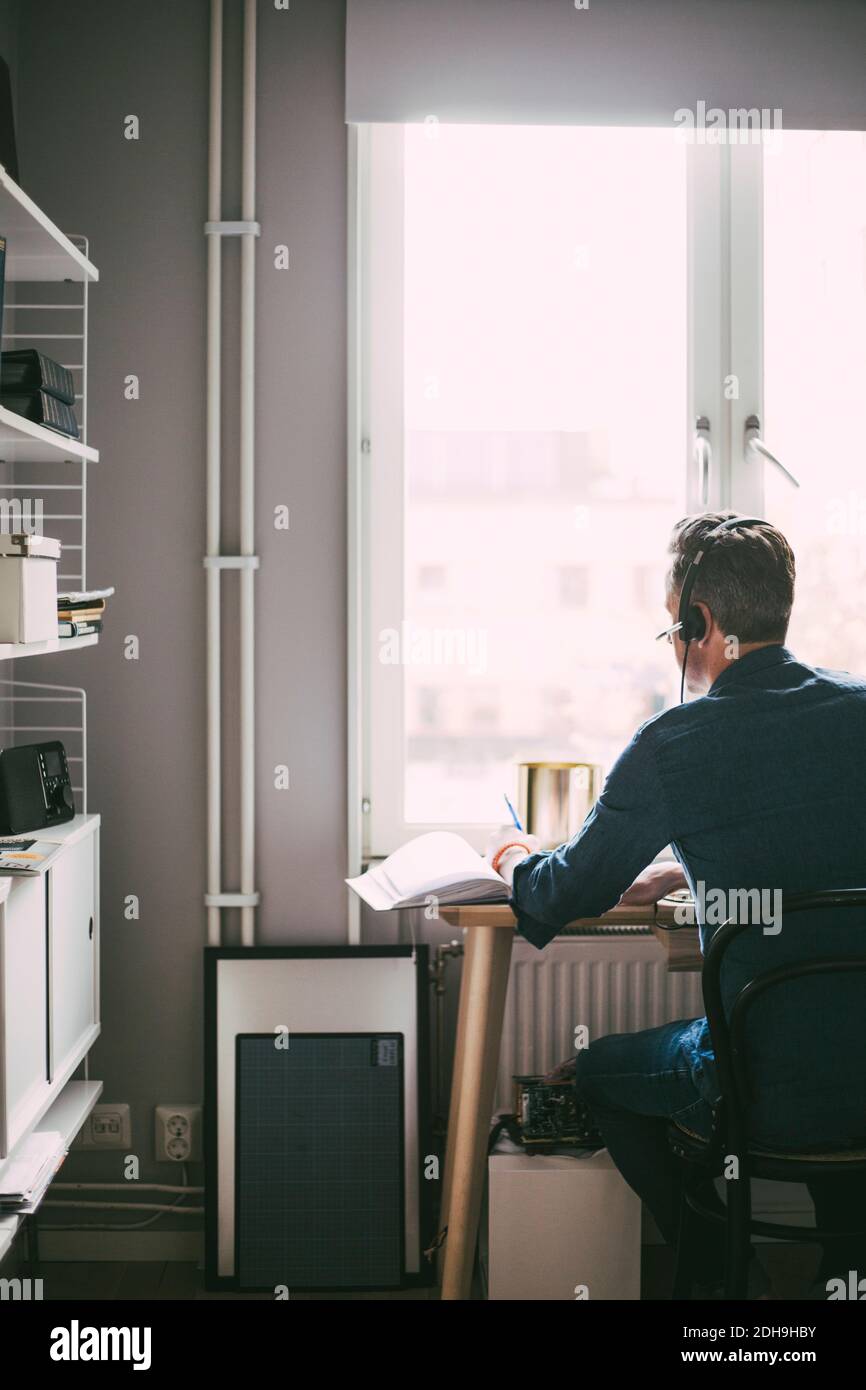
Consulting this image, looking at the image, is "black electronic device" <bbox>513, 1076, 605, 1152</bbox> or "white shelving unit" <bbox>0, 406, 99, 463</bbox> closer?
"white shelving unit" <bbox>0, 406, 99, 463</bbox>

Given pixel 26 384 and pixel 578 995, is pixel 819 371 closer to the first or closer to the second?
pixel 578 995

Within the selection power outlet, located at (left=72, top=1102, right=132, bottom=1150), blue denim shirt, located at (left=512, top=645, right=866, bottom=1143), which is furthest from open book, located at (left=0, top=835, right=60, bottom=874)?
blue denim shirt, located at (left=512, top=645, right=866, bottom=1143)

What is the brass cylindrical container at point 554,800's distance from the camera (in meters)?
2.13

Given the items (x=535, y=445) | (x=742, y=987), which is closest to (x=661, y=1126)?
(x=742, y=987)

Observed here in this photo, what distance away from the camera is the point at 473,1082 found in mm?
1909

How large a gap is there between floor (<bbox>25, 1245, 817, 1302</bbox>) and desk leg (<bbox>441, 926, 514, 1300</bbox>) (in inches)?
10.9

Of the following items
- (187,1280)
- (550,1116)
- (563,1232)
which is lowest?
(187,1280)

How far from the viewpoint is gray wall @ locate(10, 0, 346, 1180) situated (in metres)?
2.23

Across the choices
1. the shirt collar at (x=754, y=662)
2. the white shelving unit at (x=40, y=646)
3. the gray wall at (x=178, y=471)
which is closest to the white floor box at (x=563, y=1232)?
the gray wall at (x=178, y=471)

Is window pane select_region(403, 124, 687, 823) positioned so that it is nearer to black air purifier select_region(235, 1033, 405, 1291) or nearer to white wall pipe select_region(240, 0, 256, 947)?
white wall pipe select_region(240, 0, 256, 947)

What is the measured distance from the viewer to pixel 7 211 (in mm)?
1708

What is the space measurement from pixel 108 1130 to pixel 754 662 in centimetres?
158

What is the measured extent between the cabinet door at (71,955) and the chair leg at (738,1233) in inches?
41.2
